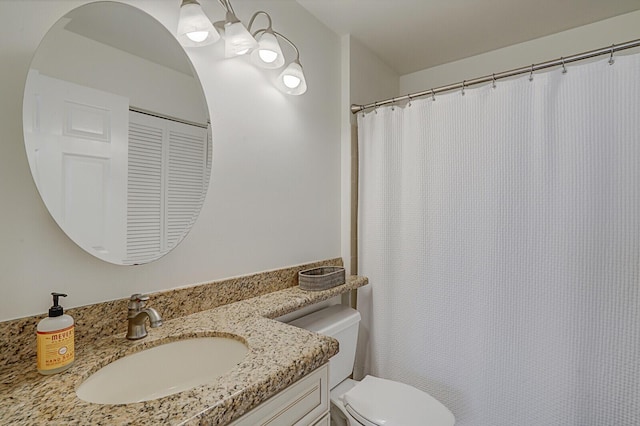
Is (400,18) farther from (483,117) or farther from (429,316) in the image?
(429,316)

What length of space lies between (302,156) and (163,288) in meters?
0.94

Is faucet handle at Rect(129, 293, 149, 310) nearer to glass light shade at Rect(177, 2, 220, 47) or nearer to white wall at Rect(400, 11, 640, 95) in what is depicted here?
glass light shade at Rect(177, 2, 220, 47)

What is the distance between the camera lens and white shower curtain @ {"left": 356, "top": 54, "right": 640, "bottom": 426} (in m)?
1.26

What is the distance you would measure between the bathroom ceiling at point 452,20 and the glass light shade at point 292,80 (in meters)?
0.46

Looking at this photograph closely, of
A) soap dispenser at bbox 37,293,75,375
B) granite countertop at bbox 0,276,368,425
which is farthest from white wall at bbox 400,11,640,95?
soap dispenser at bbox 37,293,75,375

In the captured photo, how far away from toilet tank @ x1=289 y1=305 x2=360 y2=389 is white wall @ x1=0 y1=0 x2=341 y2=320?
0.30 meters

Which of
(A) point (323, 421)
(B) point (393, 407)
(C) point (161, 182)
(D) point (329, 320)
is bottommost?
(B) point (393, 407)

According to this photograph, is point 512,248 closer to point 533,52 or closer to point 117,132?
point 533,52

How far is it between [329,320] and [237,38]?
1.29m

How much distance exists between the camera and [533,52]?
2.10m

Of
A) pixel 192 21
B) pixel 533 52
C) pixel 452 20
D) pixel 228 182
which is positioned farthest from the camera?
pixel 533 52

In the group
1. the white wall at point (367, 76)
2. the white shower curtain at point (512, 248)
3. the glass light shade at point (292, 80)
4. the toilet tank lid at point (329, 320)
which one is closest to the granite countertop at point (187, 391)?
the toilet tank lid at point (329, 320)

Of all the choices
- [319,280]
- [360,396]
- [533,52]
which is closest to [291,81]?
[319,280]

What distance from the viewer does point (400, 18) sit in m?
1.82
